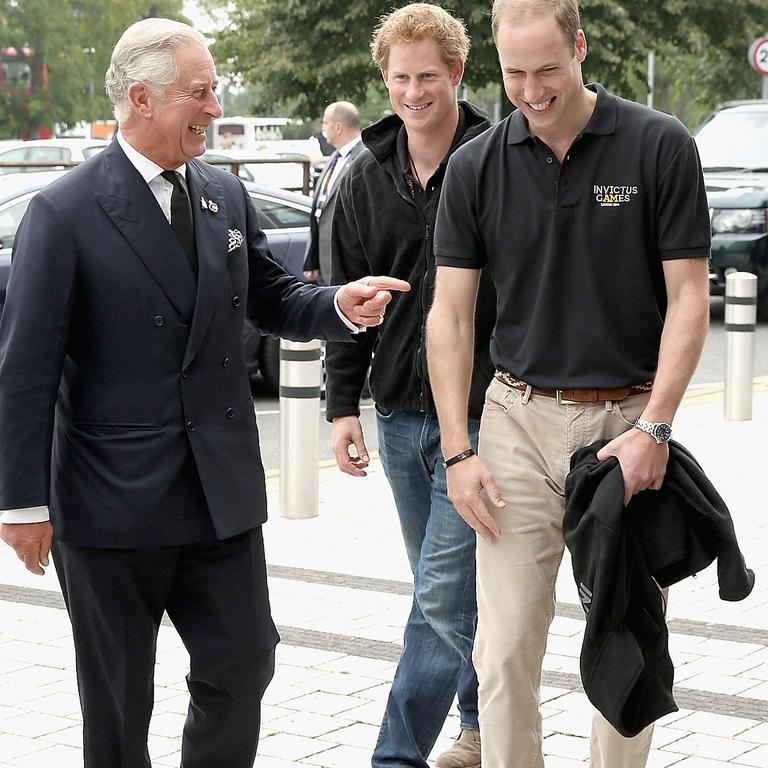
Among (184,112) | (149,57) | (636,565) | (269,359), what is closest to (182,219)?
(184,112)

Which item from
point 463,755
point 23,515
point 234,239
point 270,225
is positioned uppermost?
point 234,239

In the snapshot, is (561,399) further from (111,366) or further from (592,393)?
(111,366)

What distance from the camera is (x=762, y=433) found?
10461 mm

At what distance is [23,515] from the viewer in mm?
3592

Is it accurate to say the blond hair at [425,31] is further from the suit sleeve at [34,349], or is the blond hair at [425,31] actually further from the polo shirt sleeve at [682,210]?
the suit sleeve at [34,349]

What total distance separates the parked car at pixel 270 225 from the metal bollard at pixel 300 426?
2868mm

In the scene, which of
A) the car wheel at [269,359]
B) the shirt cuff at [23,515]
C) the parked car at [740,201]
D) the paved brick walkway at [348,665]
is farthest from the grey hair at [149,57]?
the parked car at [740,201]

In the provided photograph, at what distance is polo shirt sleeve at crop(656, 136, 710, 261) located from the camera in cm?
362

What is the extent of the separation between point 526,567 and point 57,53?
4979 centimetres

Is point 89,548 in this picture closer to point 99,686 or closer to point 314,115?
point 99,686

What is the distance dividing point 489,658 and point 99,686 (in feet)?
3.01

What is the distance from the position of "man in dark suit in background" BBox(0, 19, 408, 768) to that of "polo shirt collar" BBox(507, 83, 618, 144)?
71 centimetres

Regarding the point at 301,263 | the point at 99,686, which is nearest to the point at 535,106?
the point at 99,686

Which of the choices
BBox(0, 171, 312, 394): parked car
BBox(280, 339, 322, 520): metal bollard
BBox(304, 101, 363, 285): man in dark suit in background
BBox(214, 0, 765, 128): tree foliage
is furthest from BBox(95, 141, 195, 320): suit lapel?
BBox(214, 0, 765, 128): tree foliage
